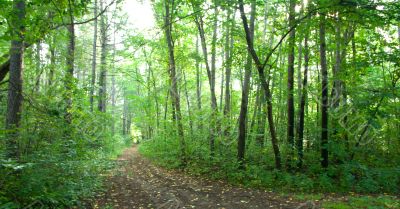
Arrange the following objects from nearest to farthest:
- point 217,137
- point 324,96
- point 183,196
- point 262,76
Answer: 1. point 183,196
2. point 262,76
3. point 324,96
4. point 217,137

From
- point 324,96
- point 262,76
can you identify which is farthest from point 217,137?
point 324,96

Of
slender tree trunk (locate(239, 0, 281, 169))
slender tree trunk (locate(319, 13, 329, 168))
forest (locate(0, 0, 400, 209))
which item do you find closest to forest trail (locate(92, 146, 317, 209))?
forest (locate(0, 0, 400, 209))

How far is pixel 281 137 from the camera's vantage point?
1340 centimetres

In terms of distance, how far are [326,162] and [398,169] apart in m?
2.14

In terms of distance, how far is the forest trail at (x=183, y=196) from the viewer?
6875 mm

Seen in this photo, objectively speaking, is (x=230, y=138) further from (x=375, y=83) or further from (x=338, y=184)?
(x=375, y=83)

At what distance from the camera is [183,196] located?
7730 millimetres

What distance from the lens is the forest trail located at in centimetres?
688

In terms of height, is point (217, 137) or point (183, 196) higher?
point (217, 137)

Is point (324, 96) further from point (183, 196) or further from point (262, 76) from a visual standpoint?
point (183, 196)

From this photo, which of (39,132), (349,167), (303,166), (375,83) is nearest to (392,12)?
(349,167)

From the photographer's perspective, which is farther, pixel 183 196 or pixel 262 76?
pixel 262 76

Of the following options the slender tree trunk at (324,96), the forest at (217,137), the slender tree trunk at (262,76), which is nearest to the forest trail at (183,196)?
the forest at (217,137)

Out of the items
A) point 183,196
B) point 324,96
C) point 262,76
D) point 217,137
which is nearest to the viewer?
point 183,196
